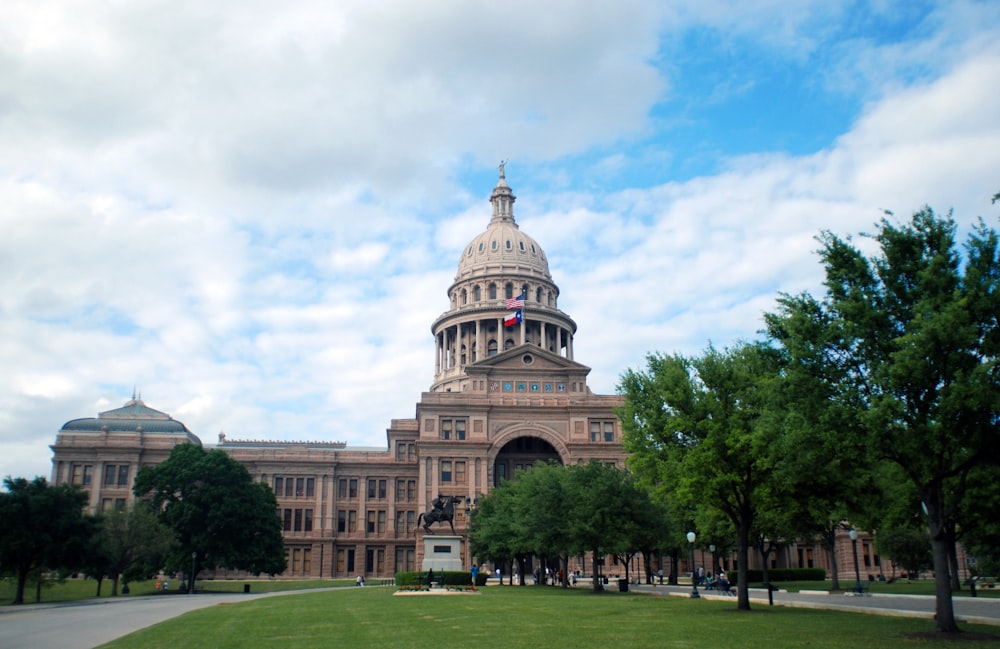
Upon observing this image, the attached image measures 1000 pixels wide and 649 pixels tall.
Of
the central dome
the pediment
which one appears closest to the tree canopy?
the pediment

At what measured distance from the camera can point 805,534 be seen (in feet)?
201

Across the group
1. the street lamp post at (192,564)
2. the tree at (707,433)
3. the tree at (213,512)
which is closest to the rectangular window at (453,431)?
the tree at (213,512)

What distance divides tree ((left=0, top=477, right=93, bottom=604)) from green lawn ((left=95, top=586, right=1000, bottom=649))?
79.0 feet

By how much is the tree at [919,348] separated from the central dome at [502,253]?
10864cm

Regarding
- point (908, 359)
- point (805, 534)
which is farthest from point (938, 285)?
point (805, 534)

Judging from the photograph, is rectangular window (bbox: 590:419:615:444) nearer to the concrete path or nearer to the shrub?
the shrub

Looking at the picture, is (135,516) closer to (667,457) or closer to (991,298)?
(667,457)

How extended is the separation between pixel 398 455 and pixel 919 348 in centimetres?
9770

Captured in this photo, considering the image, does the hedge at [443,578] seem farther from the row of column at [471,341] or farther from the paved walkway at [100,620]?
the row of column at [471,341]

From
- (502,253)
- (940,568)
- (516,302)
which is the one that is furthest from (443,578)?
(502,253)

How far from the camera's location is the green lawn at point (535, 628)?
2048 cm

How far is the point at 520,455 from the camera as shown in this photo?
10725cm

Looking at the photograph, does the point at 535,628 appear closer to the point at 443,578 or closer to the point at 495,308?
the point at 443,578

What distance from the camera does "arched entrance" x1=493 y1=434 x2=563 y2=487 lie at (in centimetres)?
10650
